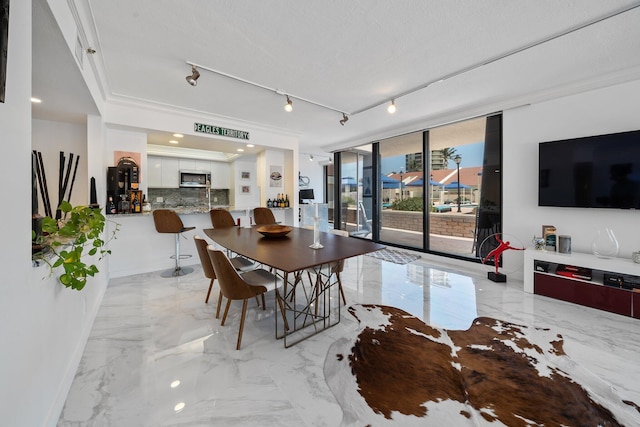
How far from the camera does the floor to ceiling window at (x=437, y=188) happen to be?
427cm

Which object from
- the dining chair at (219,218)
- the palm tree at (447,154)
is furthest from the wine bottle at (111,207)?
the palm tree at (447,154)

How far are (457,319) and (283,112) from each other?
3875 mm

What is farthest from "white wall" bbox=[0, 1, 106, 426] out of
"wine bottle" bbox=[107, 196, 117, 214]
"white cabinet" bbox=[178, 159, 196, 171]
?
"white cabinet" bbox=[178, 159, 196, 171]

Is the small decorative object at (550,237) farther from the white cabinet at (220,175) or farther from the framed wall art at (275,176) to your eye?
the white cabinet at (220,175)

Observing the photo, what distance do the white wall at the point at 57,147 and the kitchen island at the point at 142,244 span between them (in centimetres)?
61

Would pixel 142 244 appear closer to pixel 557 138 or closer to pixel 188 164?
pixel 188 164

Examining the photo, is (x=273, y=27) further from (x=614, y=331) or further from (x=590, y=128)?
(x=614, y=331)

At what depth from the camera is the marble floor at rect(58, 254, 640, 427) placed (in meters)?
1.51

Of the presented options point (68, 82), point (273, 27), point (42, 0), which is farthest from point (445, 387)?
point (68, 82)

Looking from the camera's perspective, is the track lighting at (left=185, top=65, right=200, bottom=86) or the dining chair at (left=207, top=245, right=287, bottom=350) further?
the track lighting at (left=185, top=65, right=200, bottom=86)

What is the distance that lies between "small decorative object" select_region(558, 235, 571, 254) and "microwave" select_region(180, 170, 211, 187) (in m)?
6.95

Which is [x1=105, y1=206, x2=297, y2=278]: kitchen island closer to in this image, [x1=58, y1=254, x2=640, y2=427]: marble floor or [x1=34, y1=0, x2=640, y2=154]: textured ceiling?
[x1=58, y1=254, x2=640, y2=427]: marble floor

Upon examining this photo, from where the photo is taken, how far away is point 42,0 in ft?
4.62

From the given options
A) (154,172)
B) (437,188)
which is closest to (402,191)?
(437,188)
